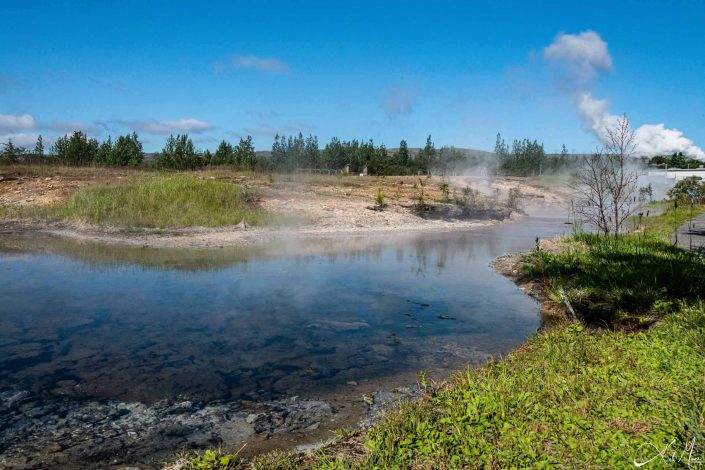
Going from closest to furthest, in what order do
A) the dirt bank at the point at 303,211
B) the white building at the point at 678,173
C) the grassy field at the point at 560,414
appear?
the grassy field at the point at 560,414 < the dirt bank at the point at 303,211 < the white building at the point at 678,173

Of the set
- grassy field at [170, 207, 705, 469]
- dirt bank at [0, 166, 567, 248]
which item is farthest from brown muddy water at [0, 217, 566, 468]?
dirt bank at [0, 166, 567, 248]

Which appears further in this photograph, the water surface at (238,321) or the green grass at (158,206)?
the green grass at (158,206)

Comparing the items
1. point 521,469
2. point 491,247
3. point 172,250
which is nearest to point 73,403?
point 521,469

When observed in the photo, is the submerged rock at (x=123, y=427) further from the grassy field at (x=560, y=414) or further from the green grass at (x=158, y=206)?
the green grass at (x=158, y=206)

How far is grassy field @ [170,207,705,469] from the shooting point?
3.07 meters

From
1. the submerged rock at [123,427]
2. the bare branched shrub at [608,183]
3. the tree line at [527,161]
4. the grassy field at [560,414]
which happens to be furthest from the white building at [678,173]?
the submerged rock at [123,427]

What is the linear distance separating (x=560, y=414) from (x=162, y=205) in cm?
1623

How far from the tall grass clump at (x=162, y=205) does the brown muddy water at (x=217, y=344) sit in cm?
489

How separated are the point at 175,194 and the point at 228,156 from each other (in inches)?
1516

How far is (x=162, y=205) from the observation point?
1770 centimetres

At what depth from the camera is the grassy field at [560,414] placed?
3.07 m

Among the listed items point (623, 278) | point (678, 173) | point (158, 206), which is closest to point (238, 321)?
point (623, 278)

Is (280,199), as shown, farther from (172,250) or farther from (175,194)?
(172,250)

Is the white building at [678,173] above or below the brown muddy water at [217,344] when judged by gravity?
above
